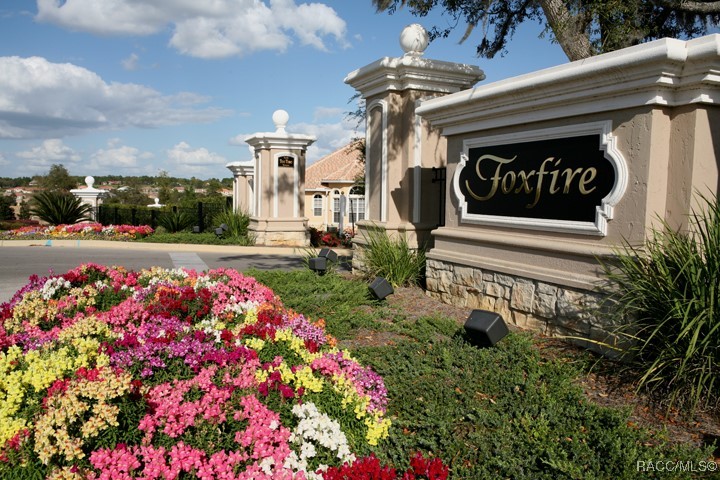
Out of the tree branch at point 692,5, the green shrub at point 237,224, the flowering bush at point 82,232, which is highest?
the tree branch at point 692,5

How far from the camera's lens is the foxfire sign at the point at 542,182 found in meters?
5.66

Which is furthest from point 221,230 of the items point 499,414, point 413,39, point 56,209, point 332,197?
point 332,197

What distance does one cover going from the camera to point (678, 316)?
4184 mm

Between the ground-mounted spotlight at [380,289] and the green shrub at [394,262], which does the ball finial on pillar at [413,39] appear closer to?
the green shrub at [394,262]

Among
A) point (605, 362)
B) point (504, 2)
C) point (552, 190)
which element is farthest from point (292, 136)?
point (605, 362)

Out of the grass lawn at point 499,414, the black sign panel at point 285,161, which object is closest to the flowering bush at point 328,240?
the black sign panel at point 285,161

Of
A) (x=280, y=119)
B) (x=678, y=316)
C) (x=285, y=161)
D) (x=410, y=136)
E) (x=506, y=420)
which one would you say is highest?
(x=280, y=119)

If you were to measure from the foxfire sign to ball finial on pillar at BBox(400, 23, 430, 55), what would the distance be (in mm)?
2647

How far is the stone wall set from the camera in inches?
216

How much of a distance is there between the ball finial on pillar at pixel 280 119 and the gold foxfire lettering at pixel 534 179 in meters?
11.0

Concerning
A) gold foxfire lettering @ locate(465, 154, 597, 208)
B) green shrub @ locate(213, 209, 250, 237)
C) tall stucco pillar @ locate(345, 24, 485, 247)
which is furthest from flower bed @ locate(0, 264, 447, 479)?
green shrub @ locate(213, 209, 250, 237)

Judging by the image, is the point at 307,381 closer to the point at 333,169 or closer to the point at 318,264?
the point at 318,264

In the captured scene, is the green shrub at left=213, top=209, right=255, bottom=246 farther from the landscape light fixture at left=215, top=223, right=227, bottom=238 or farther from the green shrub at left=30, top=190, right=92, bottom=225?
the green shrub at left=30, top=190, right=92, bottom=225

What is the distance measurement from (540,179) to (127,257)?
1143 centimetres
